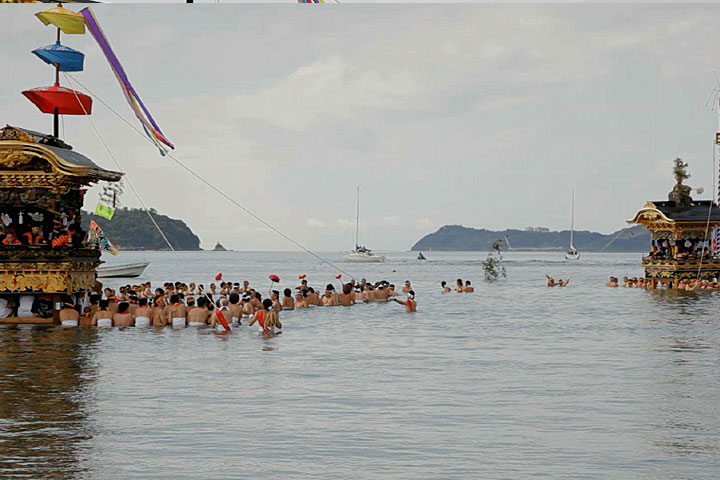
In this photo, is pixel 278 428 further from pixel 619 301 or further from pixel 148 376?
pixel 619 301

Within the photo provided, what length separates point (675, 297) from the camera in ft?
129

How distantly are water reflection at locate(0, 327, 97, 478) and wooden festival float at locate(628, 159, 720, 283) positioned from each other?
3203cm

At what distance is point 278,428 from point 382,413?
67.1 inches

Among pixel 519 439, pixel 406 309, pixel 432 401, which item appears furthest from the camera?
pixel 406 309

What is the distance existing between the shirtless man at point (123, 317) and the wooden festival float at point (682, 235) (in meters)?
29.2

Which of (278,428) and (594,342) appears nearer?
(278,428)

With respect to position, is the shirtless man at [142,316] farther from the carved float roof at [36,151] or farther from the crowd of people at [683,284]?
the crowd of people at [683,284]

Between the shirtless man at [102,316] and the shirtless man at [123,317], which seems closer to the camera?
the shirtless man at [102,316]

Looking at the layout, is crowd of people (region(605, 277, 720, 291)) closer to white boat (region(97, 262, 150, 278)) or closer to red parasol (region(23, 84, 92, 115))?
red parasol (region(23, 84, 92, 115))

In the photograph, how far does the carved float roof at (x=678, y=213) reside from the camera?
4247 cm

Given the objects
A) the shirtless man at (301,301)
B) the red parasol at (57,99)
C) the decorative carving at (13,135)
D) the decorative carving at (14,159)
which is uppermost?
the red parasol at (57,99)

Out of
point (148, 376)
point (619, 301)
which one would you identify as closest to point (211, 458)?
point (148, 376)

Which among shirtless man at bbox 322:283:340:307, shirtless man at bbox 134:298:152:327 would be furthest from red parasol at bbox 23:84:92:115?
shirtless man at bbox 322:283:340:307

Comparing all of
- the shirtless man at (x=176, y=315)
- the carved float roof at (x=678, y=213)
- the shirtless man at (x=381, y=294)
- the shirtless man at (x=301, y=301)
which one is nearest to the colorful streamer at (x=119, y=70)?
the shirtless man at (x=176, y=315)
